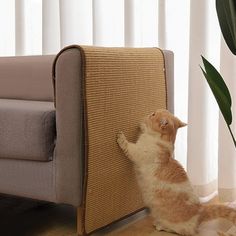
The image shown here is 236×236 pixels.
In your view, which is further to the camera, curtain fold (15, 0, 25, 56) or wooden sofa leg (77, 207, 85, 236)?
curtain fold (15, 0, 25, 56)

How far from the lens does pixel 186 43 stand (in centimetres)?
214

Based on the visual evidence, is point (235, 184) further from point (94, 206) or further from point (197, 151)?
point (94, 206)

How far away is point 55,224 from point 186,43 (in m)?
1.05

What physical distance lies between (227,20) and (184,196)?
614 mm

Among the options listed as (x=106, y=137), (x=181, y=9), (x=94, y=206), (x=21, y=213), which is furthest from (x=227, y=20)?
(x=21, y=213)

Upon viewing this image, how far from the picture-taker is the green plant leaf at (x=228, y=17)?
49.5 inches

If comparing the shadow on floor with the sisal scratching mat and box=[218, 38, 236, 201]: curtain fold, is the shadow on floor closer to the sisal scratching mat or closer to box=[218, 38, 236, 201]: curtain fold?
the sisal scratching mat

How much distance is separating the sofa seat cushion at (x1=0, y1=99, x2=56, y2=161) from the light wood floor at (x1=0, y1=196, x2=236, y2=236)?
0.29 m

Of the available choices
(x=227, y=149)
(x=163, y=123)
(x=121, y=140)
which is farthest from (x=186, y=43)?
(x=121, y=140)

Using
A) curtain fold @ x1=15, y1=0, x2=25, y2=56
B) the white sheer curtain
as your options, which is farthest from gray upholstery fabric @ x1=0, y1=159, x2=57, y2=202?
curtain fold @ x1=15, y1=0, x2=25, y2=56

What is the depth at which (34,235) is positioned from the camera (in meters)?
1.55

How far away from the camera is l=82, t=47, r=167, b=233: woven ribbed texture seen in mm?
1438

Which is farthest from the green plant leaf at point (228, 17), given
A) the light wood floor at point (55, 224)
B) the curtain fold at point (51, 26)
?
the curtain fold at point (51, 26)

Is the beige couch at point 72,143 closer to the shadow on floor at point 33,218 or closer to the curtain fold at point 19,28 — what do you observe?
the shadow on floor at point 33,218
